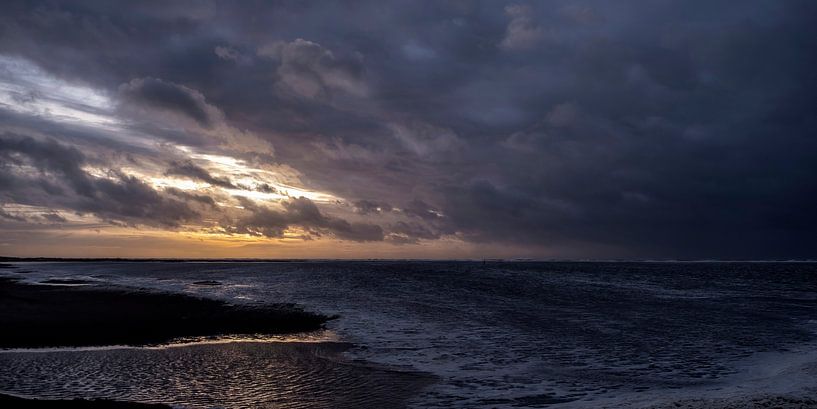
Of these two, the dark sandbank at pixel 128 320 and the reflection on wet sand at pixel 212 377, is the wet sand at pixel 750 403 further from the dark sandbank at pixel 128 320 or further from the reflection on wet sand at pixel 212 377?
the dark sandbank at pixel 128 320

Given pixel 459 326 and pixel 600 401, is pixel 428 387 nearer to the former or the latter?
pixel 600 401

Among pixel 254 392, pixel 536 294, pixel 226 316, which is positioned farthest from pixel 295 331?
pixel 536 294

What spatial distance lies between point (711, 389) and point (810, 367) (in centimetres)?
694

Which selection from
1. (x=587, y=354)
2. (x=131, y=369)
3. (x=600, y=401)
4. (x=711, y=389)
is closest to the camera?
(x=600, y=401)

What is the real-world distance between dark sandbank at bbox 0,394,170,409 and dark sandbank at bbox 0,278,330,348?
11939 millimetres

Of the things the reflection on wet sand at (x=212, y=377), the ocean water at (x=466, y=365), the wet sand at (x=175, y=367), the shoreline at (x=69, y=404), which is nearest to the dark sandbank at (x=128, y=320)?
the wet sand at (x=175, y=367)

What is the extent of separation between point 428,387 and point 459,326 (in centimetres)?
1713

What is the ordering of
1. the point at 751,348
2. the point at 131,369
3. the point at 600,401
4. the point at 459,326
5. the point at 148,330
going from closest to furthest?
the point at 600,401 → the point at 131,369 → the point at 751,348 → the point at 148,330 → the point at 459,326

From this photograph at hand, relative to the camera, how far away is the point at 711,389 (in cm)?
1862

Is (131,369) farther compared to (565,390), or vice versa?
(131,369)

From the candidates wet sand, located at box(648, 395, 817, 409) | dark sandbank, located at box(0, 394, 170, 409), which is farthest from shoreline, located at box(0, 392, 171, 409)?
wet sand, located at box(648, 395, 817, 409)

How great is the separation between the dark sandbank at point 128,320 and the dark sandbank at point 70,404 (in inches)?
470

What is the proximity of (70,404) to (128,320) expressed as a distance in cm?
2154

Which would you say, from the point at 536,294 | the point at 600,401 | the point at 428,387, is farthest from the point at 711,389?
the point at 536,294
